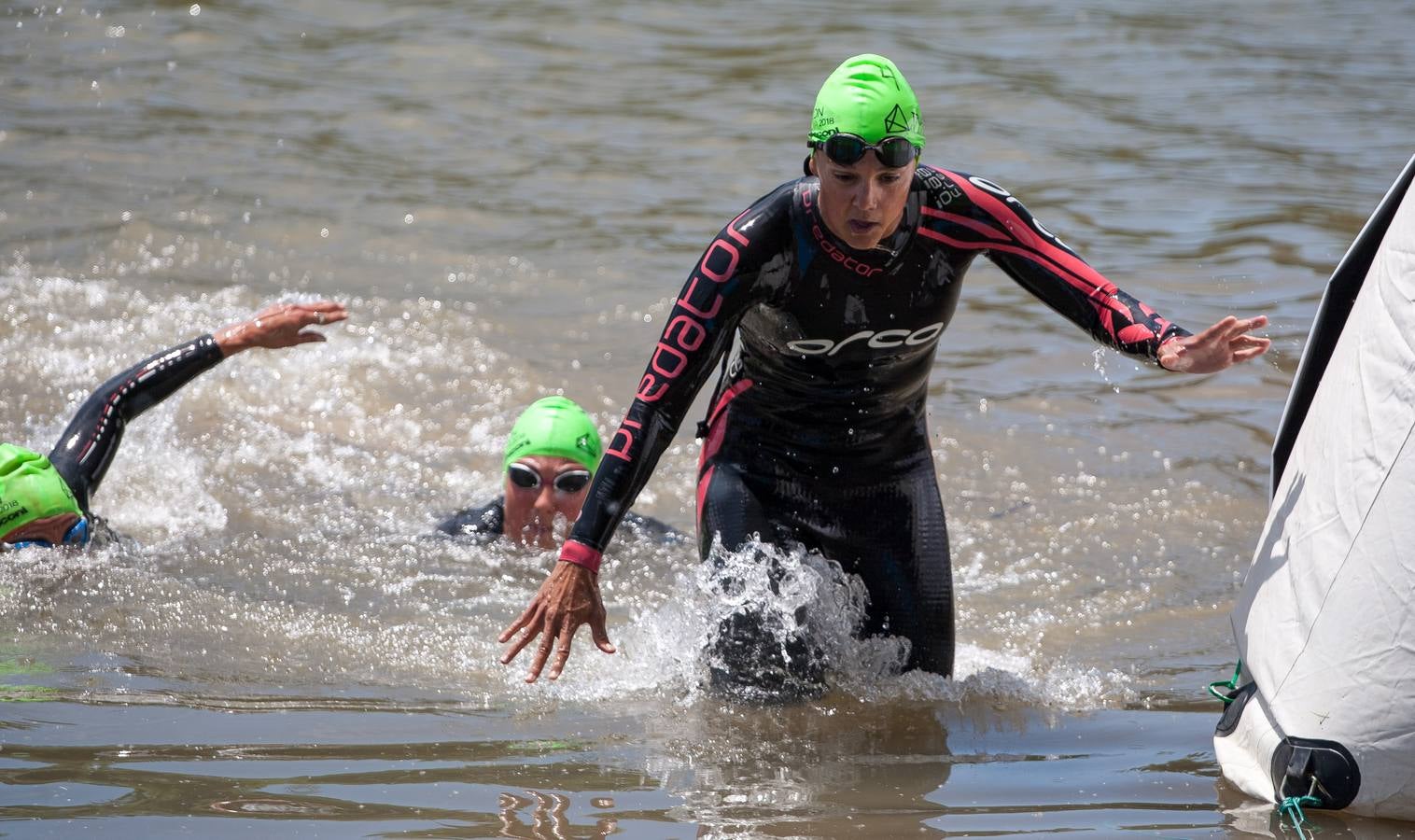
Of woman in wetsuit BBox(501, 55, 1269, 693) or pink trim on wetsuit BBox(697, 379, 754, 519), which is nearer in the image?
woman in wetsuit BBox(501, 55, 1269, 693)

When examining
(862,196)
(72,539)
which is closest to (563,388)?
(72,539)

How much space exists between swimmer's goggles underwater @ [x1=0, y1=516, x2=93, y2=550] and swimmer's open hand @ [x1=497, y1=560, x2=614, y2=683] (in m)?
3.04

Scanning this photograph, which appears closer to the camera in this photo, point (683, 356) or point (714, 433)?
point (683, 356)

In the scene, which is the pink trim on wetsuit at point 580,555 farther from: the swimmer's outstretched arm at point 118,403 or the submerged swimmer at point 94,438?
the swimmer's outstretched arm at point 118,403

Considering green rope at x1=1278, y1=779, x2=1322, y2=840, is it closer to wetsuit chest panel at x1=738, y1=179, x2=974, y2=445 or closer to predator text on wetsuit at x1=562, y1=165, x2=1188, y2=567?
predator text on wetsuit at x1=562, y1=165, x2=1188, y2=567

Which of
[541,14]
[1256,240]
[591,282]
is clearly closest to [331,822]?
[591,282]

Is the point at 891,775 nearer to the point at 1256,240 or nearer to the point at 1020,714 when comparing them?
the point at 1020,714

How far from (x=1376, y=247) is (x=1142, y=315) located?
584mm

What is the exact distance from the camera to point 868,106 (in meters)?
4.03

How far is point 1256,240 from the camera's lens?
1102 centimetres

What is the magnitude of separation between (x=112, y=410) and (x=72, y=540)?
1.88ft

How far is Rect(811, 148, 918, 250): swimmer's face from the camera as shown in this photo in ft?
13.3

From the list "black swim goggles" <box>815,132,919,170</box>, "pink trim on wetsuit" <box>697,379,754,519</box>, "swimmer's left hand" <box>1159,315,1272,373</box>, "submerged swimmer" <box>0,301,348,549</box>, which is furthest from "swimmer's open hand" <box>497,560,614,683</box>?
"submerged swimmer" <box>0,301,348,549</box>

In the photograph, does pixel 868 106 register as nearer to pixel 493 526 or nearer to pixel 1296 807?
pixel 1296 807
